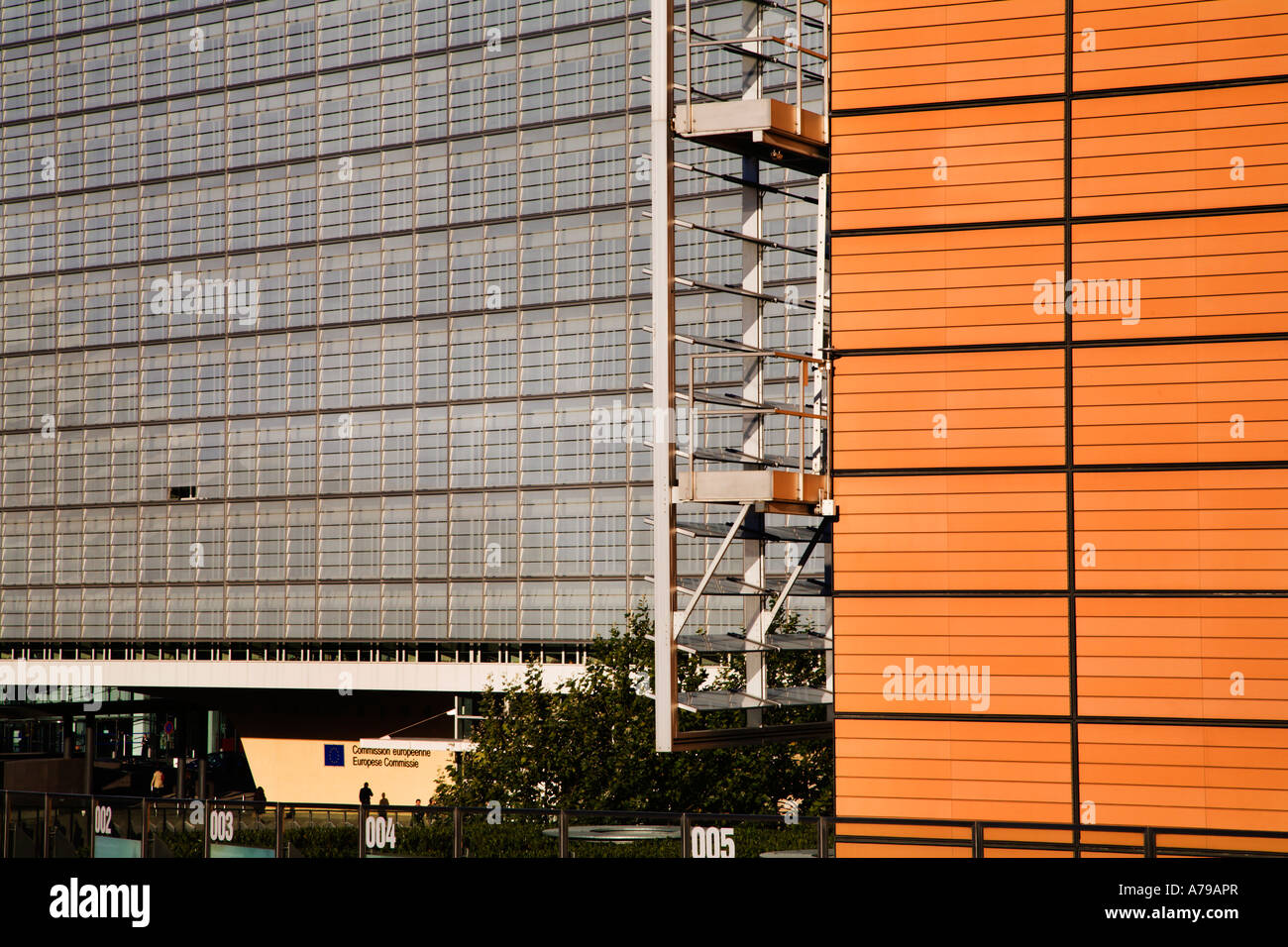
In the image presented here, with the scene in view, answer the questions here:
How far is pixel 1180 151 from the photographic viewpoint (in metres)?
17.9

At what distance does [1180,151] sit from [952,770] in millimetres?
7962

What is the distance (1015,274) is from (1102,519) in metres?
3.16

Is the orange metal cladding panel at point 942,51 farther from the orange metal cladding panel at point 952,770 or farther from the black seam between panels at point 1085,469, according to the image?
the orange metal cladding panel at point 952,770

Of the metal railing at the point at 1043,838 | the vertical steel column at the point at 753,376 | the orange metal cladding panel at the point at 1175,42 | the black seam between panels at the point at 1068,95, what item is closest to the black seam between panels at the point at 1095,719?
the metal railing at the point at 1043,838

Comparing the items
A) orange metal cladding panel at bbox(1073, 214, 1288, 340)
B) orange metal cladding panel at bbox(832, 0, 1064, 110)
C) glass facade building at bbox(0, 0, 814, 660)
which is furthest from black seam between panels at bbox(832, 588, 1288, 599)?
glass facade building at bbox(0, 0, 814, 660)

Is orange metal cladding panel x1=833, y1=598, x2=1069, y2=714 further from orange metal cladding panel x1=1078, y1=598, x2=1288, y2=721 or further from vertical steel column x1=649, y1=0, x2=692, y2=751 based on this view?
vertical steel column x1=649, y1=0, x2=692, y2=751

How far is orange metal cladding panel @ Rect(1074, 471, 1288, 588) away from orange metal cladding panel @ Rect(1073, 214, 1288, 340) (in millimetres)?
1764

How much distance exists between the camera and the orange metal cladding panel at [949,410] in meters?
18.2

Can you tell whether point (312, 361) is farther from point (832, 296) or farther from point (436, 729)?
point (832, 296)

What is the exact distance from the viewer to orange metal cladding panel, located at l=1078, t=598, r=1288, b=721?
17344 mm

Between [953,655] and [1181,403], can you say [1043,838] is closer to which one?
[953,655]

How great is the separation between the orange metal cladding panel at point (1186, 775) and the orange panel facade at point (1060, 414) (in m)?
0.03
